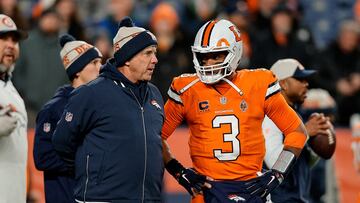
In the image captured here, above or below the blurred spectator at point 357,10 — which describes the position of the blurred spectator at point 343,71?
below

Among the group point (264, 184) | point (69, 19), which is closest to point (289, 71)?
point (264, 184)

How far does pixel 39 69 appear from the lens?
11.0 metres

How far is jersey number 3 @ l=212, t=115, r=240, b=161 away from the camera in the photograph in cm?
662

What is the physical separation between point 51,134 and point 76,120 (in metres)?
0.66

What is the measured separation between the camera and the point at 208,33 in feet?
22.1

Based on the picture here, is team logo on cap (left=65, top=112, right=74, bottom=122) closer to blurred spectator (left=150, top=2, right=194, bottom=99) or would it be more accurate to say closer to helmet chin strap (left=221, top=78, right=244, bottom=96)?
helmet chin strap (left=221, top=78, right=244, bottom=96)

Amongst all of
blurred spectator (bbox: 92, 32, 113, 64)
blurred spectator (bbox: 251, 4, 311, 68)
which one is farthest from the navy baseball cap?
blurred spectator (bbox: 251, 4, 311, 68)

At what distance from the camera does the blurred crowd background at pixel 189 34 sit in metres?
11.0

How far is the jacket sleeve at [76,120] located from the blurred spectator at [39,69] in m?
4.42

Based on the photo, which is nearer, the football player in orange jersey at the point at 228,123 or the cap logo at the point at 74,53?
the football player in orange jersey at the point at 228,123

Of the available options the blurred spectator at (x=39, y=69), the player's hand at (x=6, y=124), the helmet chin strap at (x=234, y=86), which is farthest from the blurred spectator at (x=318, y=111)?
the blurred spectator at (x=39, y=69)

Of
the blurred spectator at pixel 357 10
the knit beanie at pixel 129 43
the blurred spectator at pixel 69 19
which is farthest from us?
the blurred spectator at pixel 357 10

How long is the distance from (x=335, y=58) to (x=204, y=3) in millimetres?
1794

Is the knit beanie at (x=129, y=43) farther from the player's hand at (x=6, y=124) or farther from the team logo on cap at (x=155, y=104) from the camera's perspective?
the player's hand at (x=6, y=124)
